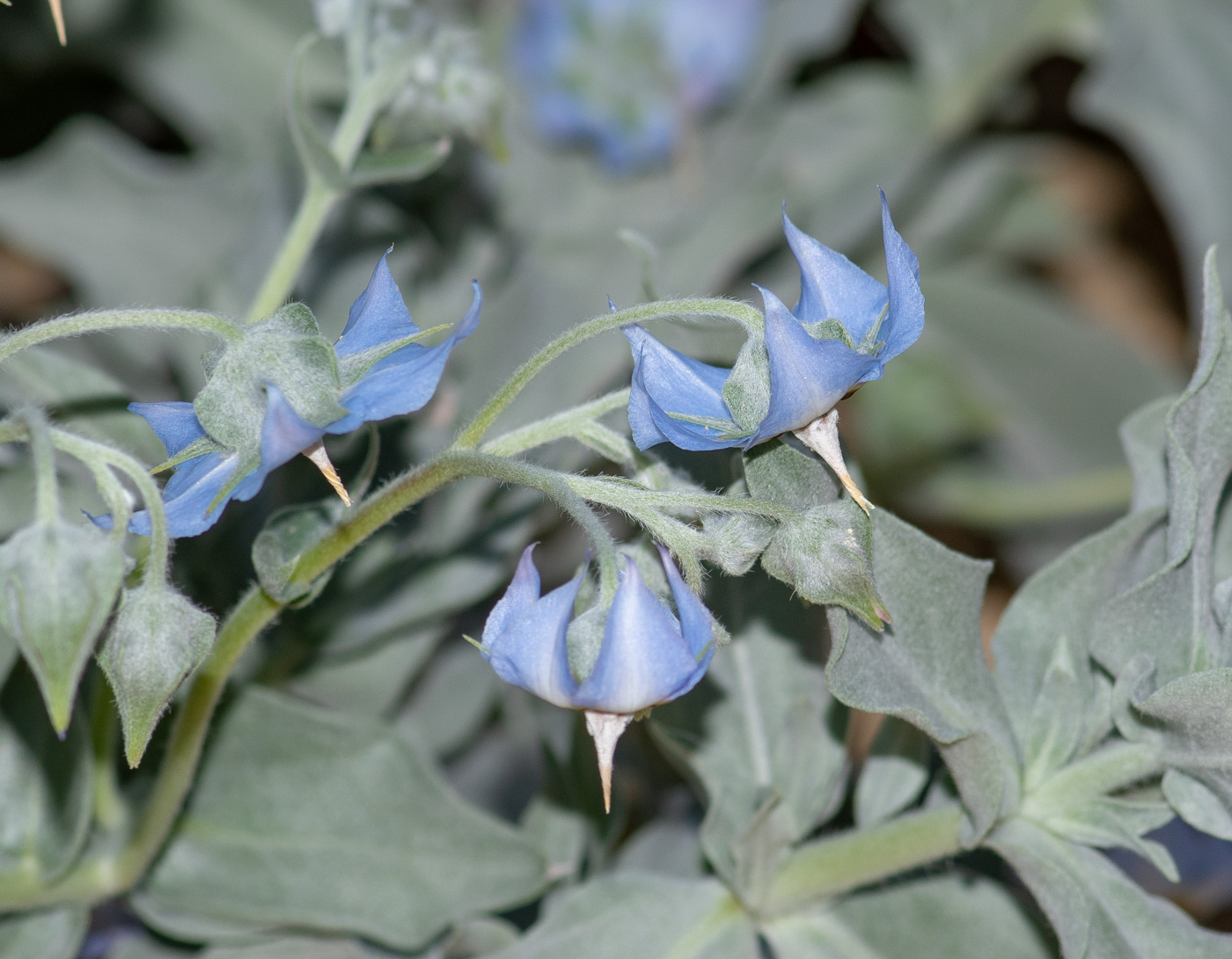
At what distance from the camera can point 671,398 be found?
1.07 m

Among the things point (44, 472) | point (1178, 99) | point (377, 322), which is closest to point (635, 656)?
point (377, 322)

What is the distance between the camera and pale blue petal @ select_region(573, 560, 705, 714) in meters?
0.97

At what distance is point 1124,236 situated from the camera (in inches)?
143

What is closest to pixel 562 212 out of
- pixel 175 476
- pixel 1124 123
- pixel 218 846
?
pixel 1124 123

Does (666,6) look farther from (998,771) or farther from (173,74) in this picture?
(998,771)

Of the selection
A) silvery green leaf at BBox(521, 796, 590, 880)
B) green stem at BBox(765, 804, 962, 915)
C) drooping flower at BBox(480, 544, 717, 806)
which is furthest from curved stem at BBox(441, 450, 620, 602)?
silvery green leaf at BBox(521, 796, 590, 880)

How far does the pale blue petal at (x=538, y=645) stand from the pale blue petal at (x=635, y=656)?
0.07ft

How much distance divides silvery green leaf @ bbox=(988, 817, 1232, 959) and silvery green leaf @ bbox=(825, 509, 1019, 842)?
54 millimetres

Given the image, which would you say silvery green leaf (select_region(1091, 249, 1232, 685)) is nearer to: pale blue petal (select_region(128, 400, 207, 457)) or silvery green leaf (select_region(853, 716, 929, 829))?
silvery green leaf (select_region(853, 716, 929, 829))

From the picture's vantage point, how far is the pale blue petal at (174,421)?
1120mm

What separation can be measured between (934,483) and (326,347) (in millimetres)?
2258

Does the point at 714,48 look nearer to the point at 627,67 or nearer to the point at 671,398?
the point at 627,67

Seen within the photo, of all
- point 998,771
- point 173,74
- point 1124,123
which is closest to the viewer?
point 998,771

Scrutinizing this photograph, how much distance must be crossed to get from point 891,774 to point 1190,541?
1.50 feet
